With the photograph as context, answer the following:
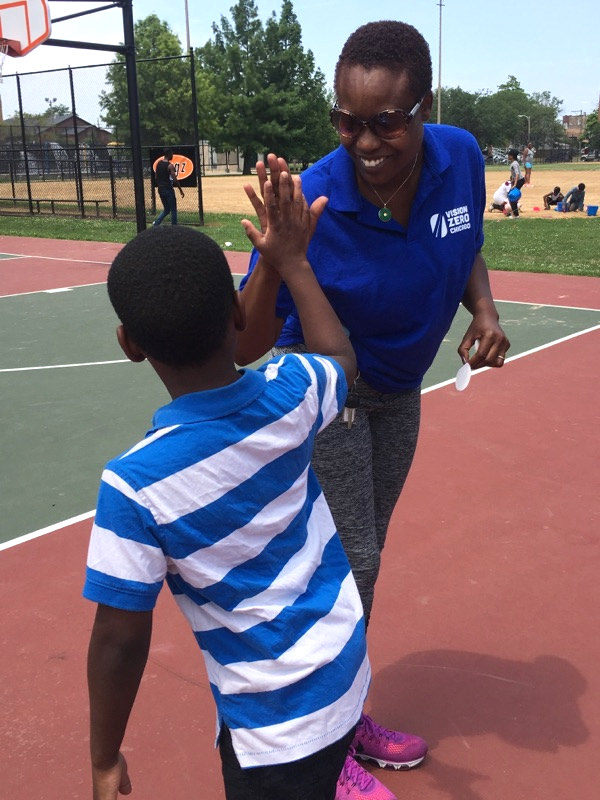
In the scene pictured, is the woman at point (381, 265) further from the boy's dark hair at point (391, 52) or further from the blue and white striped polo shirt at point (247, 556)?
the blue and white striped polo shirt at point (247, 556)

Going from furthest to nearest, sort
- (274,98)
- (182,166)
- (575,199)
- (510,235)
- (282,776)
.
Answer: (274,98) < (575,199) < (182,166) < (510,235) < (282,776)

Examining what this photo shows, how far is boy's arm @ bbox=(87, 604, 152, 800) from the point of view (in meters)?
1.49

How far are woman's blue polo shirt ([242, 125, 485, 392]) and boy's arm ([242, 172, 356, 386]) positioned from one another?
0.24 metres

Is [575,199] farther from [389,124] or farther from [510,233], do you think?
[389,124]

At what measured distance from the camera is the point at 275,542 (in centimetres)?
158

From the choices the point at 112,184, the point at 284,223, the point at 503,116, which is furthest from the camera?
the point at 503,116

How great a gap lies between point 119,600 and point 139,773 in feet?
5.28

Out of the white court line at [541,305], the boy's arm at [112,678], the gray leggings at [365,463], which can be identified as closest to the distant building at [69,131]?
the white court line at [541,305]

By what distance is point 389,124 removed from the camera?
6.78ft

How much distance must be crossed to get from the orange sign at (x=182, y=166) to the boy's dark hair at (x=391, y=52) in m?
19.1

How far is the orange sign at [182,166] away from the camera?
67.2 ft

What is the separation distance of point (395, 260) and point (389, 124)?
347 mm

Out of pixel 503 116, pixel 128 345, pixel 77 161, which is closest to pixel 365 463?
pixel 128 345

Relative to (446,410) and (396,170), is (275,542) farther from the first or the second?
(446,410)
